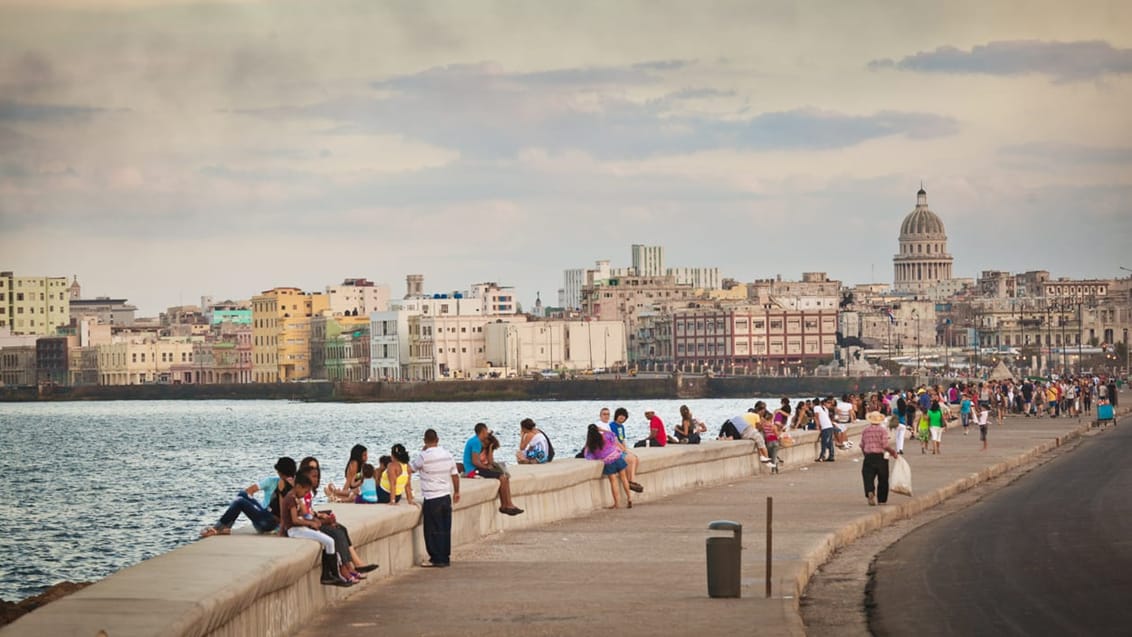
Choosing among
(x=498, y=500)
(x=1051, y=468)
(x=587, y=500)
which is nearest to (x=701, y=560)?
(x=498, y=500)

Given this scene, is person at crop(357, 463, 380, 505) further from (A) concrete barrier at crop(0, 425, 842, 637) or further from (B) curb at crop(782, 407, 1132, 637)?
(B) curb at crop(782, 407, 1132, 637)

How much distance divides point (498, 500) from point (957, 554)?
5292 mm

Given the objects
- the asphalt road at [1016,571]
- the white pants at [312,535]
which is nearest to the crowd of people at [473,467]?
the white pants at [312,535]

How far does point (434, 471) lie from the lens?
18.6 meters

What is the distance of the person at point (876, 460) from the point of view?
27.8 metres

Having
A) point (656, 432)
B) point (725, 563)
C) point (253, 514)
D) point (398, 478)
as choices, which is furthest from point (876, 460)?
point (253, 514)

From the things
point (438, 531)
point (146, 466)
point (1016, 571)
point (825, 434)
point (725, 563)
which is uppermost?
point (825, 434)

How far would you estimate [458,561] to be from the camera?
766 inches

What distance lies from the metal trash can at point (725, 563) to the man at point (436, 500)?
316 cm

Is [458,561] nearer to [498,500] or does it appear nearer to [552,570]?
[552,570]

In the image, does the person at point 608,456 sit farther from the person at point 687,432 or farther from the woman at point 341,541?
the woman at point 341,541

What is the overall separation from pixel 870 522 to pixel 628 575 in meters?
7.39

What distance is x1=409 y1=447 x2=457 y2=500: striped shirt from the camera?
60.7ft

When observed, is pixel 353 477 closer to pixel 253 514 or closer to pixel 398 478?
pixel 398 478
